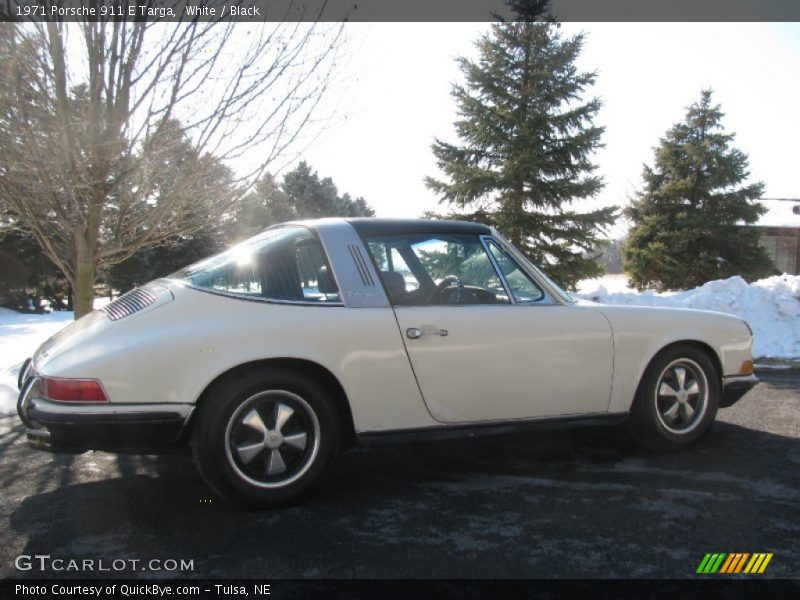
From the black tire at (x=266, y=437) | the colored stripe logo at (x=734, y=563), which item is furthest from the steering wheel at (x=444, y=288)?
the colored stripe logo at (x=734, y=563)

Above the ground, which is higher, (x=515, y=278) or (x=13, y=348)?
(x=515, y=278)

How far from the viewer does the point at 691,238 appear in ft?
80.0

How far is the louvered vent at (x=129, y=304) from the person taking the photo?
332cm

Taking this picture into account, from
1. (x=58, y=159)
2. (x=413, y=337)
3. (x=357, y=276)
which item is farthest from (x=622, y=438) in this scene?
(x=58, y=159)

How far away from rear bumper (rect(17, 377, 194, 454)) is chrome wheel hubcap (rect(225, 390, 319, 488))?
0.89 feet

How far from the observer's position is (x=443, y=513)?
323 centimetres

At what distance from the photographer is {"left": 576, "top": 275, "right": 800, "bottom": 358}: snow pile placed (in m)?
9.77

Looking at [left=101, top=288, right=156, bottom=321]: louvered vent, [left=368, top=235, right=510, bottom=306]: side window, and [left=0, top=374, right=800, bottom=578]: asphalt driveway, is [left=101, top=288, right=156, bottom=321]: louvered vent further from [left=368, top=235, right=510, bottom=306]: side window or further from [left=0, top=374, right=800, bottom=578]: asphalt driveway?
[left=368, top=235, right=510, bottom=306]: side window

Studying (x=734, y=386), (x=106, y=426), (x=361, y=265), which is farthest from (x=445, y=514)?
(x=734, y=386)

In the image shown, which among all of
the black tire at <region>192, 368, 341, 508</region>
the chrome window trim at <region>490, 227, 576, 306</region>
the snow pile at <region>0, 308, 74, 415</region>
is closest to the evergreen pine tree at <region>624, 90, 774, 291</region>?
the snow pile at <region>0, 308, 74, 415</region>

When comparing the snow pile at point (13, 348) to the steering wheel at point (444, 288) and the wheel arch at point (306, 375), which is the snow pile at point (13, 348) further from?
the steering wheel at point (444, 288)

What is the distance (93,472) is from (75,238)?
433 cm

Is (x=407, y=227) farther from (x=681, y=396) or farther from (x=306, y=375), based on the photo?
(x=681, y=396)

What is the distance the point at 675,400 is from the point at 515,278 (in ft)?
4.65
